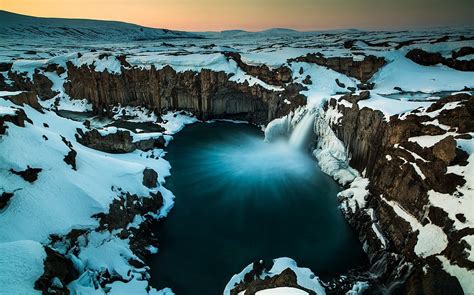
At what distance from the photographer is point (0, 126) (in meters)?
18.8

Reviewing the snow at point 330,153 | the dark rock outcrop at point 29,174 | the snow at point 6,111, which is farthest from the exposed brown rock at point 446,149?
the snow at point 6,111

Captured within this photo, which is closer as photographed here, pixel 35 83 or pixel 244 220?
pixel 244 220

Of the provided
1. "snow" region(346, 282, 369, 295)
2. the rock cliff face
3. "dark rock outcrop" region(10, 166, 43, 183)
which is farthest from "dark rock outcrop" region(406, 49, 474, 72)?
"dark rock outcrop" region(10, 166, 43, 183)

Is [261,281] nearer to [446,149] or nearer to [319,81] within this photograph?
[446,149]

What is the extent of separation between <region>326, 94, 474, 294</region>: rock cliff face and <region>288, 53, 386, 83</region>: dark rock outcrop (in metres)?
17.9

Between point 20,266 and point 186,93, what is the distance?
3961 centimetres

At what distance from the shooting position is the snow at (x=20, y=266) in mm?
11047

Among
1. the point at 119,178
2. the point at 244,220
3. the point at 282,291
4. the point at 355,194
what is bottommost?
the point at 244,220

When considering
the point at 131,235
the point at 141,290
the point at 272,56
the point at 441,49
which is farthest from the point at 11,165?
the point at 441,49

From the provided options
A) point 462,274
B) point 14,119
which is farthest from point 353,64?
point 14,119

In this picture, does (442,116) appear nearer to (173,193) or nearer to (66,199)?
(173,193)

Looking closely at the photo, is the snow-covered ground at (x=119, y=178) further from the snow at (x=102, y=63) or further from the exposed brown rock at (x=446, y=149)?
the snow at (x=102, y=63)

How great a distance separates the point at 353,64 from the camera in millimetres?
41688

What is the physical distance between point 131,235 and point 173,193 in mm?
7229
